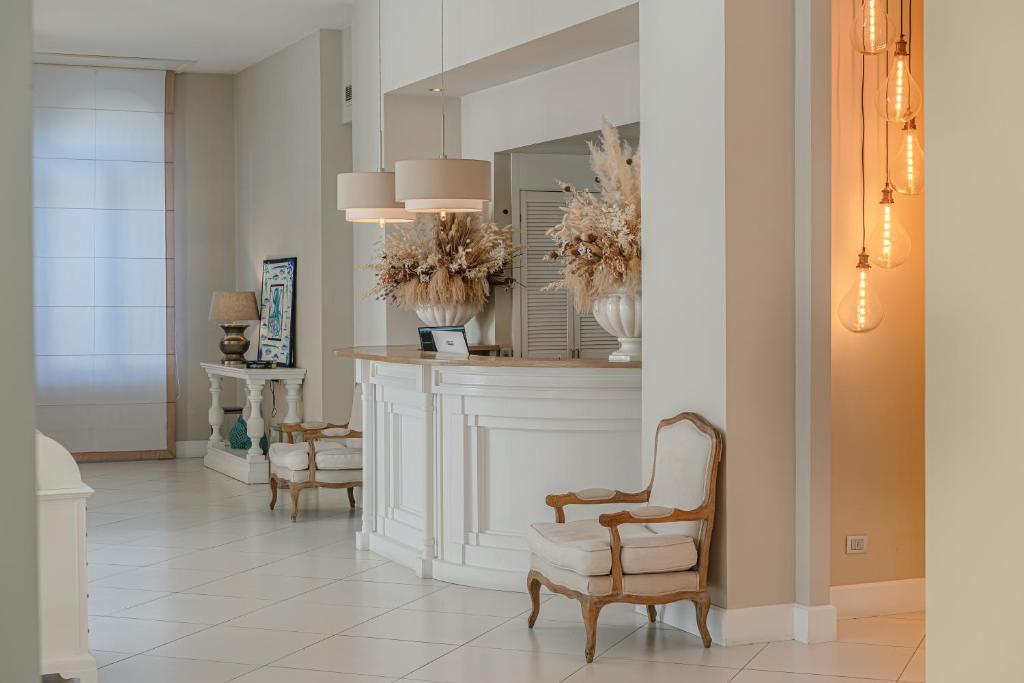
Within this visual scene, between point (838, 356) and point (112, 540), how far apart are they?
15.3 feet

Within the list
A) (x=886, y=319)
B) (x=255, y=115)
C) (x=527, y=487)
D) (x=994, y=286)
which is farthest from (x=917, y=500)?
(x=255, y=115)

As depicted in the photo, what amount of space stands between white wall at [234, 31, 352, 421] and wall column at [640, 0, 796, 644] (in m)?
5.15

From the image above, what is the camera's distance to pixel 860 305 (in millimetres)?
4918

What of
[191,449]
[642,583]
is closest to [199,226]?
[191,449]

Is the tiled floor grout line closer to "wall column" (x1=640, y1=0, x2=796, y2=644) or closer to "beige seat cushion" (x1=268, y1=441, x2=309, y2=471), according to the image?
"wall column" (x1=640, y1=0, x2=796, y2=644)

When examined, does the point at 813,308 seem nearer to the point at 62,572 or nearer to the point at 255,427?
the point at 62,572

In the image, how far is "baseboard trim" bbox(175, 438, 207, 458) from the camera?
1125 centimetres

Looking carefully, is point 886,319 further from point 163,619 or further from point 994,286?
point 163,619

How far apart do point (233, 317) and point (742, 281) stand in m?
6.68

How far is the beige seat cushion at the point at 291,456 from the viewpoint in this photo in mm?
7793

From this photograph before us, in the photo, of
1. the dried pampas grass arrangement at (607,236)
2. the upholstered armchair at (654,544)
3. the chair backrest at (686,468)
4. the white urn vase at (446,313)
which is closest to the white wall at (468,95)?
the white urn vase at (446,313)

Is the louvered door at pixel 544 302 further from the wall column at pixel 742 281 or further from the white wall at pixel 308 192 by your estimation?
the wall column at pixel 742 281

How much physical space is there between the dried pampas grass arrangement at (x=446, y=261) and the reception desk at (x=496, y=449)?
1849 mm

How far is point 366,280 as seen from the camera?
9.17 meters
